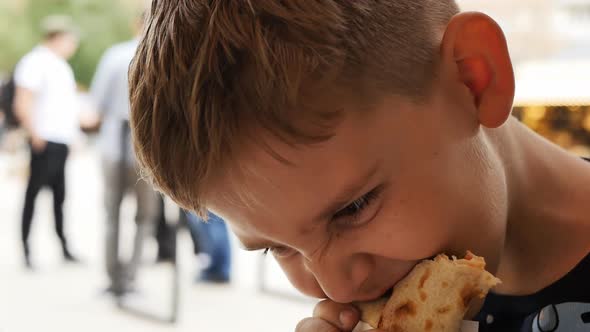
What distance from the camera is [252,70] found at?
21.4 inches

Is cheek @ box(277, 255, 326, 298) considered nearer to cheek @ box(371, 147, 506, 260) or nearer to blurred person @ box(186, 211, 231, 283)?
cheek @ box(371, 147, 506, 260)

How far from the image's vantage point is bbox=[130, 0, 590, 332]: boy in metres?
0.55

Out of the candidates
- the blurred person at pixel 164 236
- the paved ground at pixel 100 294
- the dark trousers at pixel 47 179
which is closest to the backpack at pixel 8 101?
the dark trousers at pixel 47 179

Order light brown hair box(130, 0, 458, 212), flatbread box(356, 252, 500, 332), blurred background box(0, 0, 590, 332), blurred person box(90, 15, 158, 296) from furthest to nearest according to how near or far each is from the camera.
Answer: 1. blurred person box(90, 15, 158, 296)
2. blurred background box(0, 0, 590, 332)
3. flatbread box(356, 252, 500, 332)
4. light brown hair box(130, 0, 458, 212)

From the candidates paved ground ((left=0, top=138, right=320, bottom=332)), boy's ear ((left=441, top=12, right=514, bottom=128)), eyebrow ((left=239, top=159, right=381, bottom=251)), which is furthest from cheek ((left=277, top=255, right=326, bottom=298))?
paved ground ((left=0, top=138, right=320, bottom=332))

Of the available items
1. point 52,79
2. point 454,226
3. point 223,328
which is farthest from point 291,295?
point 454,226

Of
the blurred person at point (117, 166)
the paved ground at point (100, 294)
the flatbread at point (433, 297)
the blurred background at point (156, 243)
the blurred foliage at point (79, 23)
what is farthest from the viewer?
the blurred foliage at point (79, 23)

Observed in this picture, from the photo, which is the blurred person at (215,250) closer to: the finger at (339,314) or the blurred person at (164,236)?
the blurred person at (164,236)

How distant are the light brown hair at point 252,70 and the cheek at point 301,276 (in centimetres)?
15

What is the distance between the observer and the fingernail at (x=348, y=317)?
2.44 feet

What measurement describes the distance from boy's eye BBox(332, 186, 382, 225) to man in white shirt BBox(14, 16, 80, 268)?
329cm

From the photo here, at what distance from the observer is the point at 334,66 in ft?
1.80

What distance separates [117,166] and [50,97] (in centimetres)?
73

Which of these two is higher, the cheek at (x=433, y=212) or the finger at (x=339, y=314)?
the cheek at (x=433, y=212)
